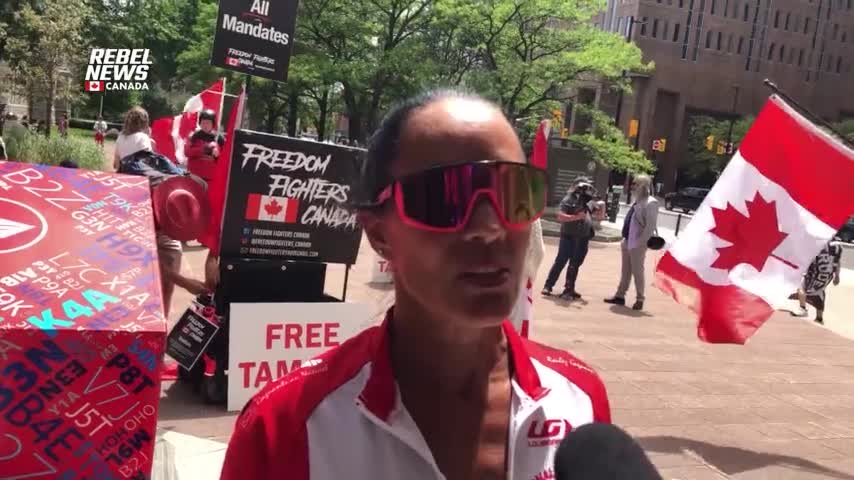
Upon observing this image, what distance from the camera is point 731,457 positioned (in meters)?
5.41

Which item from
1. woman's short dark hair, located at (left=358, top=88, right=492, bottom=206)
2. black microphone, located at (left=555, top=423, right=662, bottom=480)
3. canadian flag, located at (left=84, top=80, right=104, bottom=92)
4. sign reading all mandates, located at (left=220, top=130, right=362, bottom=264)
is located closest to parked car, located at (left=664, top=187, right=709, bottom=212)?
canadian flag, located at (left=84, top=80, right=104, bottom=92)

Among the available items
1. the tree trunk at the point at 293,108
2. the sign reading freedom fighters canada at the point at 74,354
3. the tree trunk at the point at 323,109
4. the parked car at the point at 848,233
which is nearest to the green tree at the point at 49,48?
the tree trunk at the point at 293,108

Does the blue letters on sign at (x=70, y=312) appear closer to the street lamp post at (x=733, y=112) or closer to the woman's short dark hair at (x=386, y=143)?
the woman's short dark hair at (x=386, y=143)

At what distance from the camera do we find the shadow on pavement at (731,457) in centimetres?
527

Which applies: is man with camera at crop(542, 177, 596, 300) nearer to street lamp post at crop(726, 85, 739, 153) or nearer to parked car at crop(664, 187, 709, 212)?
parked car at crop(664, 187, 709, 212)

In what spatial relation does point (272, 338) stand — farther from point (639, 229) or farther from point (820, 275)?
point (820, 275)

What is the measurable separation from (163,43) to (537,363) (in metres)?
58.7

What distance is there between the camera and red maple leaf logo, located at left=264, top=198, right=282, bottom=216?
5105 millimetres

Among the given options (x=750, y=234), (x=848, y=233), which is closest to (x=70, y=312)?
(x=750, y=234)

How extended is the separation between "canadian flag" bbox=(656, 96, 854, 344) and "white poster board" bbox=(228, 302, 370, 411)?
2309 millimetres

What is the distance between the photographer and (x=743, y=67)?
66.8 metres

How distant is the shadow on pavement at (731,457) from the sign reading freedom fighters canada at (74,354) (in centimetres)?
423

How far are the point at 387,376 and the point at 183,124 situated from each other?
33.5 feet

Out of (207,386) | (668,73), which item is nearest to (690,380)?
(207,386)
